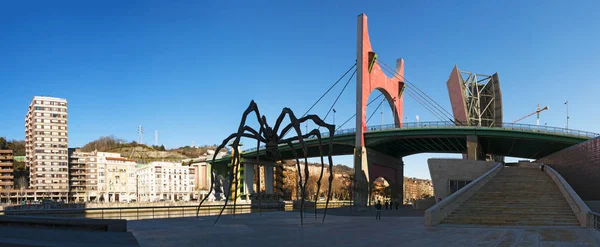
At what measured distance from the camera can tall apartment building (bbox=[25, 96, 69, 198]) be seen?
111 m

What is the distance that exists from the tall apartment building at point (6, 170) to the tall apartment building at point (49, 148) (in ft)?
14.6

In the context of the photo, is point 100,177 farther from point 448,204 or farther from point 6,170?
point 448,204

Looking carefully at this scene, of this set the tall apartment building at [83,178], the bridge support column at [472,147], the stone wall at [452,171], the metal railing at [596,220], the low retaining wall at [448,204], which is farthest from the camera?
the tall apartment building at [83,178]

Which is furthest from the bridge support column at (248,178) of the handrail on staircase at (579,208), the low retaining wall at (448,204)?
the handrail on staircase at (579,208)

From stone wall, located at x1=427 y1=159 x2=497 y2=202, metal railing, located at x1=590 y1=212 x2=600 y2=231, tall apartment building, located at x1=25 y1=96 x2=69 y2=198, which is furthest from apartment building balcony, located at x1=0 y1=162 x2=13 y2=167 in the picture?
metal railing, located at x1=590 y1=212 x2=600 y2=231

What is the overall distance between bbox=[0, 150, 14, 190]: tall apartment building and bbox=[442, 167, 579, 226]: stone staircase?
112169 millimetres

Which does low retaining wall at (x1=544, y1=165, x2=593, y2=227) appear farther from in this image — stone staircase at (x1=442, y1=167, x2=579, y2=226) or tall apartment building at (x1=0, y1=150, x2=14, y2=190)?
tall apartment building at (x1=0, y1=150, x2=14, y2=190)

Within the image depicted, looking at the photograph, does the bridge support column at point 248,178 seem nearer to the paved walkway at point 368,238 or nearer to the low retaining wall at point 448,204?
the low retaining wall at point 448,204

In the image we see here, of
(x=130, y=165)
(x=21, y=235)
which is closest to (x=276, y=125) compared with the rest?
(x=21, y=235)

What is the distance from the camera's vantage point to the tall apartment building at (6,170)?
108 meters

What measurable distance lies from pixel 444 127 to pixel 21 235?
5580cm

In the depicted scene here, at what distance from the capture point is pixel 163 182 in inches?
5989

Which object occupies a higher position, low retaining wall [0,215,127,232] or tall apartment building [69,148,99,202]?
low retaining wall [0,215,127,232]

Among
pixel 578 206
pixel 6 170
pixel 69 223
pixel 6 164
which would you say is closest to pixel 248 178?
pixel 6 170
